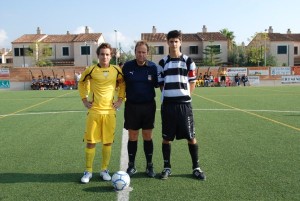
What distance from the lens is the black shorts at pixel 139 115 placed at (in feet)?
16.5

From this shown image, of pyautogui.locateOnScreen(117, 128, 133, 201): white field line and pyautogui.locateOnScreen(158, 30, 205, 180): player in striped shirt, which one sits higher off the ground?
pyautogui.locateOnScreen(158, 30, 205, 180): player in striped shirt

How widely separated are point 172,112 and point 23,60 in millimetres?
59917

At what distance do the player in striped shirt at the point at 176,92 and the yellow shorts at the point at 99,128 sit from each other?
0.72m

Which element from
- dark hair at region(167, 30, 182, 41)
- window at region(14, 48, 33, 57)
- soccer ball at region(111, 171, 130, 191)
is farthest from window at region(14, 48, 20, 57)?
soccer ball at region(111, 171, 130, 191)

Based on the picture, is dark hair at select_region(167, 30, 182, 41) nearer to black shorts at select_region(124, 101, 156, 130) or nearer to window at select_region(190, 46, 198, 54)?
black shorts at select_region(124, 101, 156, 130)

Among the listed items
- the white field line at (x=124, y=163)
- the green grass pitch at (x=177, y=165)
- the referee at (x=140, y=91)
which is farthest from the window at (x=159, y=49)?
the referee at (x=140, y=91)

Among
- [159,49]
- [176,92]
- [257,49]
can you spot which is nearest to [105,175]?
[176,92]

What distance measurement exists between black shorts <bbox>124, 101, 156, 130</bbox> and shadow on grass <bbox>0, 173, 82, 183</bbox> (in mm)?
1002

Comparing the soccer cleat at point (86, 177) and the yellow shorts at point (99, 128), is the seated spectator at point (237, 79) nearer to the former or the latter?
the yellow shorts at point (99, 128)

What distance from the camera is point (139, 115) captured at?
504 cm

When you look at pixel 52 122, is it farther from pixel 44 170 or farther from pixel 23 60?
pixel 23 60

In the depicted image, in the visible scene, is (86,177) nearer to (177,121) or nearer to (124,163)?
(124,163)

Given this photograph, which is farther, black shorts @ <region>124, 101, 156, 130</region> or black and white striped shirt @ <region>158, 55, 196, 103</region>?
black shorts @ <region>124, 101, 156, 130</region>

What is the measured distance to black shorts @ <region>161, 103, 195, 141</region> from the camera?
16.2 ft
